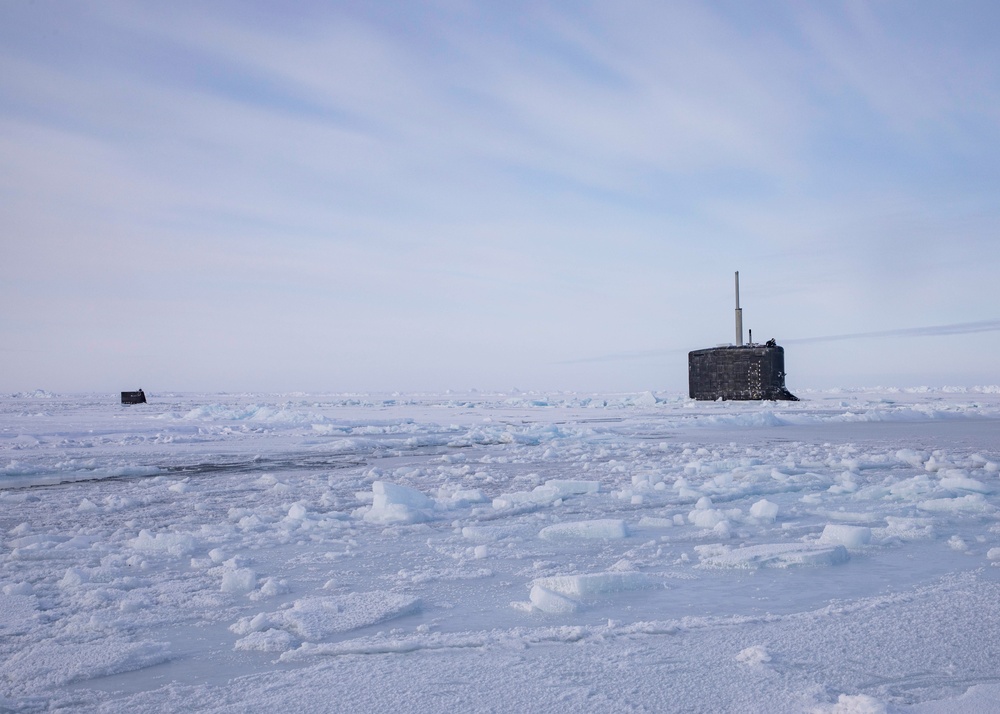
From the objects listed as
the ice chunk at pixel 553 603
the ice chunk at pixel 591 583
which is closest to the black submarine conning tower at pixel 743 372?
the ice chunk at pixel 591 583

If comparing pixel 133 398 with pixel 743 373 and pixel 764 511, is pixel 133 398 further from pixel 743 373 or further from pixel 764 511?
pixel 764 511

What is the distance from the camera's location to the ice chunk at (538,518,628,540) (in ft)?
12.0

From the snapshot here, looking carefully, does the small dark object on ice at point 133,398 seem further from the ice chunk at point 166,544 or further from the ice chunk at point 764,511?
the ice chunk at point 764,511

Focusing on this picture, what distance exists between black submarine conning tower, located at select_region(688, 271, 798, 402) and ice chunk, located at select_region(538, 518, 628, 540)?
1019 inches

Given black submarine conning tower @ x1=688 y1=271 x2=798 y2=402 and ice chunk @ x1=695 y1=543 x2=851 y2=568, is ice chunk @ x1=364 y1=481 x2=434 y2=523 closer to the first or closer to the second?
ice chunk @ x1=695 y1=543 x2=851 y2=568

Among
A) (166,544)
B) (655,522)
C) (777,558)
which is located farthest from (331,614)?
(655,522)

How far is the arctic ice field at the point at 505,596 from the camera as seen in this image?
1693 millimetres

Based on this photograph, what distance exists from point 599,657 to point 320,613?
0.96 meters

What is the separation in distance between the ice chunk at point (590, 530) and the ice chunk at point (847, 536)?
95 centimetres

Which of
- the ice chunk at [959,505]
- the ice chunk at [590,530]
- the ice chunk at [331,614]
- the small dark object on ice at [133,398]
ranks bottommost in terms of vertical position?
the ice chunk at [959,505]

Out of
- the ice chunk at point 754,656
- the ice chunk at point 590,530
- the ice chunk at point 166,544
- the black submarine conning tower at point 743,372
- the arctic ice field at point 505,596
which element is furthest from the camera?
the black submarine conning tower at point 743,372

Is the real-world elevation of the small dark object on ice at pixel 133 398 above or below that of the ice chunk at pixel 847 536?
above

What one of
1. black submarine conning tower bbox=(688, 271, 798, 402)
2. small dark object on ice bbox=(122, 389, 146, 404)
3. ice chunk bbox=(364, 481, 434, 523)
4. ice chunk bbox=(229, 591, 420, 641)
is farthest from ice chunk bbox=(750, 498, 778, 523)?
small dark object on ice bbox=(122, 389, 146, 404)

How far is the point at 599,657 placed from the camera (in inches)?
74.5
